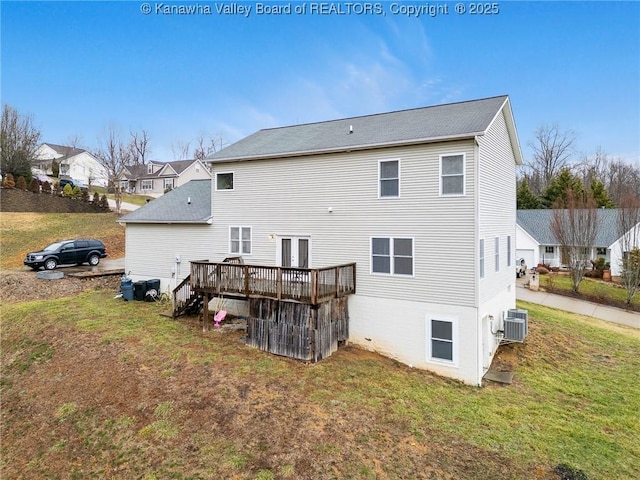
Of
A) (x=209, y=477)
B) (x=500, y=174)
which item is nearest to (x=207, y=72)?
(x=500, y=174)

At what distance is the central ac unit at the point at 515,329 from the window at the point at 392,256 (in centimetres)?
451

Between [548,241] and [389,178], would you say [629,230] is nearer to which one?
[548,241]

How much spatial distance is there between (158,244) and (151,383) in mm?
8760

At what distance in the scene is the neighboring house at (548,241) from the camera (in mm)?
29906

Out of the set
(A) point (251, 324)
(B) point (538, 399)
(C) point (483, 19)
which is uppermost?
(C) point (483, 19)

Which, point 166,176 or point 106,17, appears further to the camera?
point 166,176

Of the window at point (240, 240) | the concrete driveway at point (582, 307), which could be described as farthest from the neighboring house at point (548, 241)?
the window at point (240, 240)

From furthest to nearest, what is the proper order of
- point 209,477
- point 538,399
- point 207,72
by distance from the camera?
point 207,72
point 538,399
point 209,477

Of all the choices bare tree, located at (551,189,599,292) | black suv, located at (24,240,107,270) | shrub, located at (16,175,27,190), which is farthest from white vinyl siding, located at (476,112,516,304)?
shrub, located at (16,175,27,190)

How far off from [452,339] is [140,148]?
5773 cm

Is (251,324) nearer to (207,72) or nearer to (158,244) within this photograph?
(158,244)

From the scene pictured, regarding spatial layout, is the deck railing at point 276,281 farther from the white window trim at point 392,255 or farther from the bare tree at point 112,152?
the bare tree at point 112,152

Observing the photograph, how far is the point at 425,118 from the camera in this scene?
1281 cm

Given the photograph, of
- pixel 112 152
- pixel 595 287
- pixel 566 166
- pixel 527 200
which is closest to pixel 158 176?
pixel 112 152
